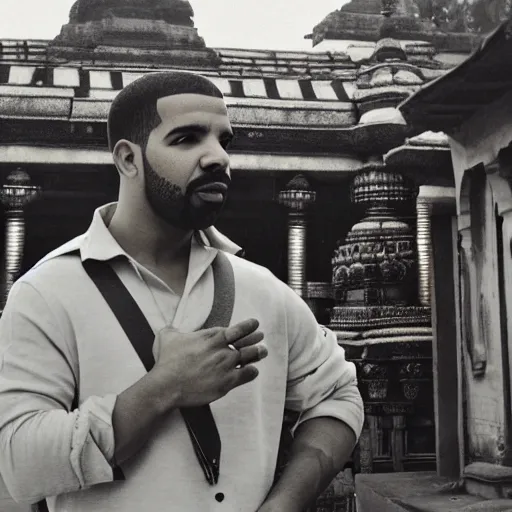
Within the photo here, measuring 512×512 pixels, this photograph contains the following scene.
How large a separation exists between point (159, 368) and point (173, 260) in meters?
0.30

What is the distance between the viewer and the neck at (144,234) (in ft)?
4.95

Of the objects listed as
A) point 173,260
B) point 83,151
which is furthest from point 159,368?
point 83,151

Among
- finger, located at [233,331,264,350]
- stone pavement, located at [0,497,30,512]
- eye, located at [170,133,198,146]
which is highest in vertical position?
eye, located at [170,133,198,146]

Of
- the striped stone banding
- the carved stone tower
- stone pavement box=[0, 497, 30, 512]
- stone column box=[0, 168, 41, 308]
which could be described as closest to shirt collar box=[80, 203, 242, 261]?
stone pavement box=[0, 497, 30, 512]

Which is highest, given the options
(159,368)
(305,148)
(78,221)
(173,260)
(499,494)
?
(305,148)

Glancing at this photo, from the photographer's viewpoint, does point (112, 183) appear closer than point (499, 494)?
No

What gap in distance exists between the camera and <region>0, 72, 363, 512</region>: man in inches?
50.7

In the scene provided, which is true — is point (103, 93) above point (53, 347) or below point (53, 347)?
above

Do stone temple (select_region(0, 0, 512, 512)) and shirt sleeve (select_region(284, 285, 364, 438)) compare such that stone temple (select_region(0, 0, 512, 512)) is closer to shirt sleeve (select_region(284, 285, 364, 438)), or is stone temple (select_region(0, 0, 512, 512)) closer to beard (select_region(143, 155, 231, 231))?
shirt sleeve (select_region(284, 285, 364, 438))

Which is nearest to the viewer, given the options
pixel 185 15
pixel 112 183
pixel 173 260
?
pixel 173 260

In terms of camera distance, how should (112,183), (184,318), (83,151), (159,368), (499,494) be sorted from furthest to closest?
(112,183) → (83,151) → (499,494) → (184,318) → (159,368)

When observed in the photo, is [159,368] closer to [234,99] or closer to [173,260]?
[173,260]

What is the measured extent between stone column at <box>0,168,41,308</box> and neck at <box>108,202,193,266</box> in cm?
552

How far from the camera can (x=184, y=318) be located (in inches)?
57.0
